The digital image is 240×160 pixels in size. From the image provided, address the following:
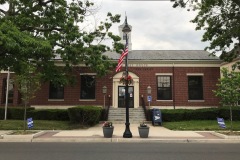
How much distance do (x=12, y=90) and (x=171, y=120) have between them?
657 inches

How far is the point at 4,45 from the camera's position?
1352 centimetres

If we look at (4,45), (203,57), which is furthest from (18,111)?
(203,57)

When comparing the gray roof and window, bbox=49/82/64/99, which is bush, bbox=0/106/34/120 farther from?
the gray roof

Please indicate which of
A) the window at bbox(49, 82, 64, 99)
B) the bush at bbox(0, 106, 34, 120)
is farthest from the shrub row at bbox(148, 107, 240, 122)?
the bush at bbox(0, 106, 34, 120)

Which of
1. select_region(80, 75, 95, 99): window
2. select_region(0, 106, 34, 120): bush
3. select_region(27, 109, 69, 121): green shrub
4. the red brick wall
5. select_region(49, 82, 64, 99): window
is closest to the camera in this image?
select_region(27, 109, 69, 121): green shrub

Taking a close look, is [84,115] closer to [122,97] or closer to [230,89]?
[122,97]

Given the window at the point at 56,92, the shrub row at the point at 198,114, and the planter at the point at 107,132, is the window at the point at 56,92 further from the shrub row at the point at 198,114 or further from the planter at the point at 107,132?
the planter at the point at 107,132

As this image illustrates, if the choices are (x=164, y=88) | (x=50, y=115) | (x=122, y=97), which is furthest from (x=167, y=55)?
(x=50, y=115)

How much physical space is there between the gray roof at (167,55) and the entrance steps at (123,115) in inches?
224

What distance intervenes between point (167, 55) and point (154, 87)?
4.51m

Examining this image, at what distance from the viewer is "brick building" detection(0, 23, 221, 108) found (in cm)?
2817

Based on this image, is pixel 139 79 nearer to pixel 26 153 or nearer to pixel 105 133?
pixel 105 133

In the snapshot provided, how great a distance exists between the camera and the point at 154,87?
92.7ft

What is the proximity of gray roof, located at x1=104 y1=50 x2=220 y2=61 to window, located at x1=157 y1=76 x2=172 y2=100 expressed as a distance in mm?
2234
